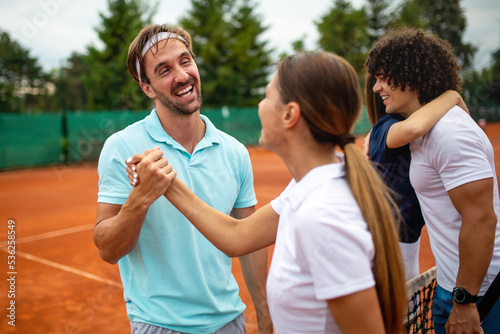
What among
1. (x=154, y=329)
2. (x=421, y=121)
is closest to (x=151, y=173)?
(x=154, y=329)

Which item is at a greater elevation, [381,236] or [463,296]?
[381,236]

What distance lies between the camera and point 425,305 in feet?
7.61

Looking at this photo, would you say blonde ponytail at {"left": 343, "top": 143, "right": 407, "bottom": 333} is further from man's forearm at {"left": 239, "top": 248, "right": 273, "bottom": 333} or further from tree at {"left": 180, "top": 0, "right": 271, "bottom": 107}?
tree at {"left": 180, "top": 0, "right": 271, "bottom": 107}

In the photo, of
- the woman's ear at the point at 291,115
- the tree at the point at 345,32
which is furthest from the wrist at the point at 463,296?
the tree at the point at 345,32

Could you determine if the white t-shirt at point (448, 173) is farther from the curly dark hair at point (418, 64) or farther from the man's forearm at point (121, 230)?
the man's forearm at point (121, 230)

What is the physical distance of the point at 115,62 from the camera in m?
25.0

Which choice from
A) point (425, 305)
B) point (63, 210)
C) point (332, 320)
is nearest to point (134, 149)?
point (332, 320)

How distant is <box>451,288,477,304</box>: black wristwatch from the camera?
1.89 meters

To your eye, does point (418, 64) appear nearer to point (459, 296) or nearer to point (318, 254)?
point (459, 296)

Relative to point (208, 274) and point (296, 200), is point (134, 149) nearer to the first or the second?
point (208, 274)

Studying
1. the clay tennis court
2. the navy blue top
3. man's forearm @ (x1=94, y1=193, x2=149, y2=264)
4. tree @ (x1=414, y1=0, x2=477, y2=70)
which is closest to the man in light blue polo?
man's forearm @ (x1=94, y1=193, x2=149, y2=264)

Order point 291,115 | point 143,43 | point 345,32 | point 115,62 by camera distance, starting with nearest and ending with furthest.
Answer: point 291,115
point 143,43
point 115,62
point 345,32

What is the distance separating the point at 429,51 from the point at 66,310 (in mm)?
4136

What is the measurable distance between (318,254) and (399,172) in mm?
1118
